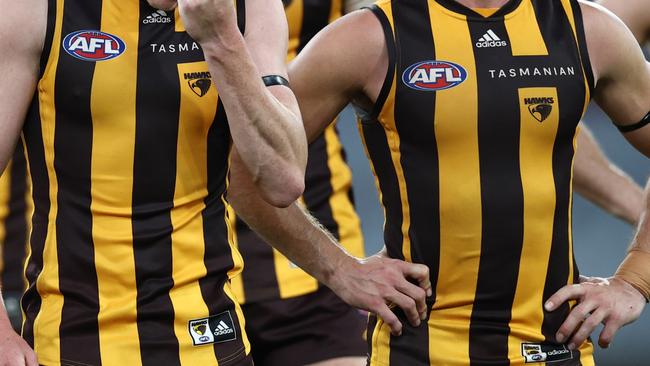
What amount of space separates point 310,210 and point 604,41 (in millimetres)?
1471

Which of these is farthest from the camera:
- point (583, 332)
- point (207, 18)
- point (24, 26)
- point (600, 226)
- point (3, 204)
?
point (600, 226)

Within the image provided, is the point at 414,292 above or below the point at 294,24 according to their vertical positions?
below

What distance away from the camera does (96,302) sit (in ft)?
10.4

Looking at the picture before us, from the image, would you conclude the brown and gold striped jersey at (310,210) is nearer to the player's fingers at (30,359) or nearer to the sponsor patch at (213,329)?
the sponsor patch at (213,329)

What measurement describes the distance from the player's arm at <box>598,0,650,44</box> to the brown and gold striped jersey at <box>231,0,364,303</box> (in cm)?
99

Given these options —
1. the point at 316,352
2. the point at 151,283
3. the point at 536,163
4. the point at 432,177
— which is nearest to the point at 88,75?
the point at 151,283

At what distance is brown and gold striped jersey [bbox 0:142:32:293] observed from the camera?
16.3ft

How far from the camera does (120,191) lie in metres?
3.17

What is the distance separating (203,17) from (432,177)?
33.8 inches

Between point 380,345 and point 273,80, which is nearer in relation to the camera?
point 273,80

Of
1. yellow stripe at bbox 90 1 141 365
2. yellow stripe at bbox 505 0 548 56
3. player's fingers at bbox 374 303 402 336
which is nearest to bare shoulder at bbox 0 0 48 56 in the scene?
yellow stripe at bbox 90 1 141 365

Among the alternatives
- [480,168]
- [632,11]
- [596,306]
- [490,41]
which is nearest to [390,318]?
[480,168]

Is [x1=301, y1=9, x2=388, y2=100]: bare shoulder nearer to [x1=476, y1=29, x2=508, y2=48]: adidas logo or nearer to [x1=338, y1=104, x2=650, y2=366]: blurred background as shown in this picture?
[x1=476, y1=29, x2=508, y2=48]: adidas logo

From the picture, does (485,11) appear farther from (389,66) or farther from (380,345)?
(380,345)
